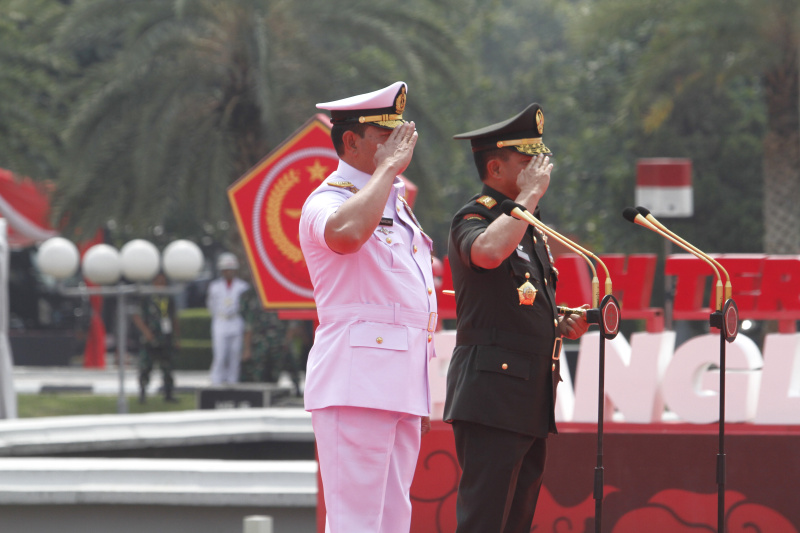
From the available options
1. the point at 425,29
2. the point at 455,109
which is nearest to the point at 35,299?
the point at 455,109

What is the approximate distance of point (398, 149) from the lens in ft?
11.2

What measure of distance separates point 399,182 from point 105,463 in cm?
279

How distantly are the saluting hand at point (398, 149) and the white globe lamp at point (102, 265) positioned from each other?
37.7ft

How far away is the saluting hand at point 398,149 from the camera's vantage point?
11.1 ft

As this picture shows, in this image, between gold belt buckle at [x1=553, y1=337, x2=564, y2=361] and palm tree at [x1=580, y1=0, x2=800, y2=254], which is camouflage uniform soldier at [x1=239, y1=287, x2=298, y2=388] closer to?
palm tree at [x1=580, y1=0, x2=800, y2=254]

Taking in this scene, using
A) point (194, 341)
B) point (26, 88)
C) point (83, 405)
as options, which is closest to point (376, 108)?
point (83, 405)

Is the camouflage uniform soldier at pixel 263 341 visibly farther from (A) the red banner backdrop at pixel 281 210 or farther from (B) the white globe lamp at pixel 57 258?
(A) the red banner backdrop at pixel 281 210

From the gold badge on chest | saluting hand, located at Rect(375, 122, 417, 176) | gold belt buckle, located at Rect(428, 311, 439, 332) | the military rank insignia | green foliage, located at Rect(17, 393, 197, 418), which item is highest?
saluting hand, located at Rect(375, 122, 417, 176)

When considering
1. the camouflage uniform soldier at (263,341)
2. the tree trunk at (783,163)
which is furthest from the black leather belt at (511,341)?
the tree trunk at (783,163)

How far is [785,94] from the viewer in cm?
1638

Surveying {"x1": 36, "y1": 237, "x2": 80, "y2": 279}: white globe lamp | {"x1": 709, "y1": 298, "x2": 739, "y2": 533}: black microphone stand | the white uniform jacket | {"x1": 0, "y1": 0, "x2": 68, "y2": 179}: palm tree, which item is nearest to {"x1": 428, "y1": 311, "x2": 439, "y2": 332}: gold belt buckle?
the white uniform jacket

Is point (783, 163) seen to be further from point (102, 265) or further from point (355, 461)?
point (355, 461)

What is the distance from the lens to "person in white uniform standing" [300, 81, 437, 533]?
3.42 meters

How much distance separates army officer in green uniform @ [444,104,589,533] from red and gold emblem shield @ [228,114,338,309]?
3633 mm
